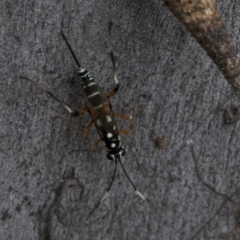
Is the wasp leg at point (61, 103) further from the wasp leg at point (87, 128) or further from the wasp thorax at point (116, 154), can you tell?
the wasp thorax at point (116, 154)

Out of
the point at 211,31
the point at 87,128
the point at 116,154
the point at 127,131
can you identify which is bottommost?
the point at 116,154

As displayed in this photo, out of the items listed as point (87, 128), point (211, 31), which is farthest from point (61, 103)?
point (211, 31)

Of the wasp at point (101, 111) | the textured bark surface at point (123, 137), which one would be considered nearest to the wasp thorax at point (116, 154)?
the wasp at point (101, 111)

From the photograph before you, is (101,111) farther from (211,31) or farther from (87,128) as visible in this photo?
(211,31)

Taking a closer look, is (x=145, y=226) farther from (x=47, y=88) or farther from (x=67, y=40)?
(x=67, y=40)

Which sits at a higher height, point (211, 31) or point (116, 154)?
point (211, 31)

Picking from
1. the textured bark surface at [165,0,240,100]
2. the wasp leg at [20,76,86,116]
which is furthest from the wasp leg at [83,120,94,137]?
the textured bark surface at [165,0,240,100]
